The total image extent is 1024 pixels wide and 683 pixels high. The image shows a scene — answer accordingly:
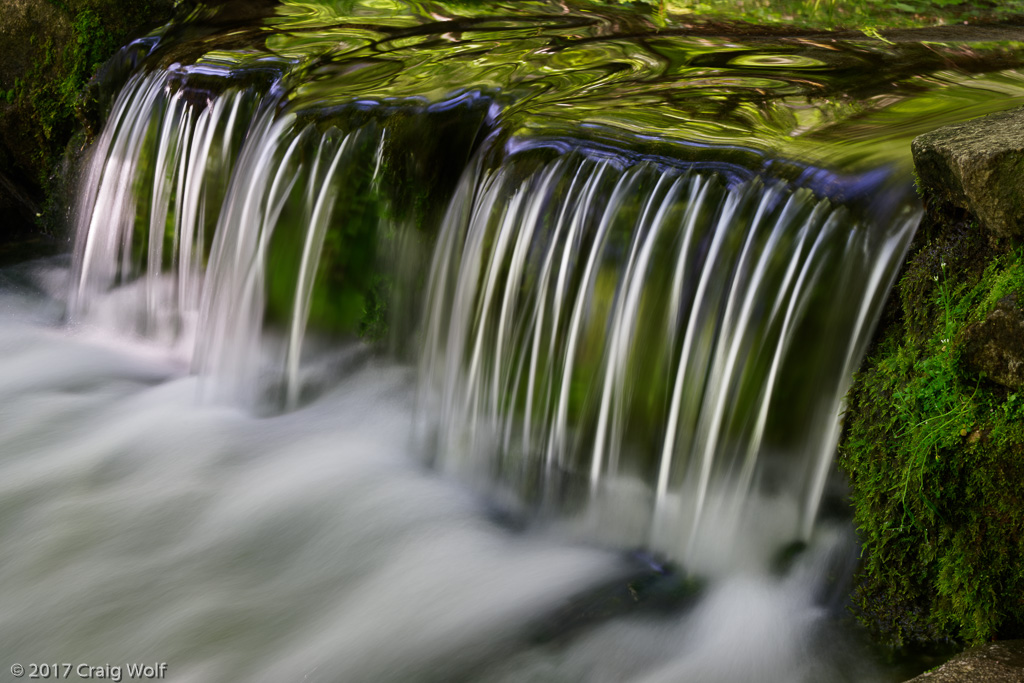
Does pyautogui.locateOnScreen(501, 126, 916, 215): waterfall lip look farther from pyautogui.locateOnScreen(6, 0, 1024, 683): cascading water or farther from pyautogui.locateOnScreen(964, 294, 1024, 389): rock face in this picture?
pyautogui.locateOnScreen(964, 294, 1024, 389): rock face

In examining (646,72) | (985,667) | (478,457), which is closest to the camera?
(985,667)

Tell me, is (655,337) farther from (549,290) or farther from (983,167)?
(983,167)

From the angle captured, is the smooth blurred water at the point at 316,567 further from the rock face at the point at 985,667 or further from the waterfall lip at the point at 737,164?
the waterfall lip at the point at 737,164

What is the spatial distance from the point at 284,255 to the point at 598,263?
169 cm

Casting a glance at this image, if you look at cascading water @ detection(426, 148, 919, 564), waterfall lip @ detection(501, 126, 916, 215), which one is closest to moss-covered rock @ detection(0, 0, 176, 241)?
cascading water @ detection(426, 148, 919, 564)

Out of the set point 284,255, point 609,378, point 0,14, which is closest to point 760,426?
point 609,378

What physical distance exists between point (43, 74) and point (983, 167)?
535 centimetres

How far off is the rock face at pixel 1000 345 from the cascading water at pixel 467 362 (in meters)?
0.41

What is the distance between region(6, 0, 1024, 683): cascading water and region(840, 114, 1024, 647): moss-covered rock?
11cm

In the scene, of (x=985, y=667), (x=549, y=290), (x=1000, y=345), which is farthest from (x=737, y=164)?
(x=985, y=667)

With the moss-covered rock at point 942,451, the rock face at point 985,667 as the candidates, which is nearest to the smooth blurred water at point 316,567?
the moss-covered rock at point 942,451

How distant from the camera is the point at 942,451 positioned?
98.3 inches

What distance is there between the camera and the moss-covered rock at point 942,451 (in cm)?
243

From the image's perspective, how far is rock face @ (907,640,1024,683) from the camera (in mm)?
2176
